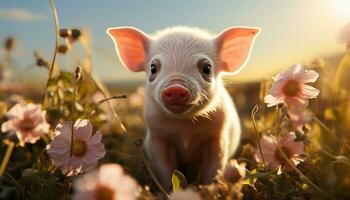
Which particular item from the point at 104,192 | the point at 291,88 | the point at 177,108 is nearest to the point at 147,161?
the point at 177,108

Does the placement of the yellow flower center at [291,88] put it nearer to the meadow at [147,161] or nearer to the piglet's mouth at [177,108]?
the meadow at [147,161]

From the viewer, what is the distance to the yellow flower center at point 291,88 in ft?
8.83

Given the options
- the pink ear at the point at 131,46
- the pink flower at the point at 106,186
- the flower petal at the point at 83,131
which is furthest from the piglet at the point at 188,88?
the pink flower at the point at 106,186

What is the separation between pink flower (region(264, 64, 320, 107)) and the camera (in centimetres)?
268

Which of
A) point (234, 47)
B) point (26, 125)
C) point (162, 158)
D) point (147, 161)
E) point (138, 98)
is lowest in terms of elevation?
point (138, 98)

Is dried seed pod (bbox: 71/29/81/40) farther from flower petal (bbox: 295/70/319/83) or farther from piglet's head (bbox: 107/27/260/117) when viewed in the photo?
flower petal (bbox: 295/70/319/83)

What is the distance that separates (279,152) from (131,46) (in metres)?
1.49

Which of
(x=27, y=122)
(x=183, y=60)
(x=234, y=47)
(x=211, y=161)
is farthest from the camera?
(x=234, y=47)

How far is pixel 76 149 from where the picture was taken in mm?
2564

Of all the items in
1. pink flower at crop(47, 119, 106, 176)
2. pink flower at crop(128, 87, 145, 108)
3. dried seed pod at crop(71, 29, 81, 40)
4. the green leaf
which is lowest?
pink flower at crop(128, 87, 145, 108)

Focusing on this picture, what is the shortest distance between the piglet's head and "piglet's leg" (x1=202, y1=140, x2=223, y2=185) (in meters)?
0.28

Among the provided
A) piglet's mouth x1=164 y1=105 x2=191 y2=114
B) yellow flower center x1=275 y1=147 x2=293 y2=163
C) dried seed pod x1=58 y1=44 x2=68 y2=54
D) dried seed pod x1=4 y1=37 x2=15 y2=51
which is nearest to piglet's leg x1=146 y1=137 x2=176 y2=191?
piglet's mouth x1=164 y1=105 x2=191 y2=114

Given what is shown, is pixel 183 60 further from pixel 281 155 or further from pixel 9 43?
pixel 9 43

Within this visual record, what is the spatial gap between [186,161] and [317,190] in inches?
59.7
